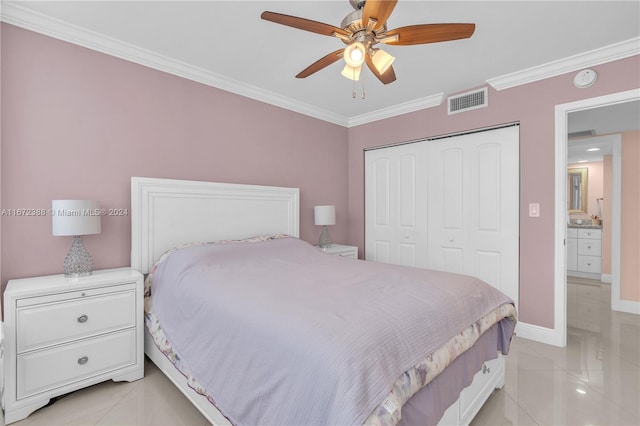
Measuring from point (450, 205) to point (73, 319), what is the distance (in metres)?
3.40

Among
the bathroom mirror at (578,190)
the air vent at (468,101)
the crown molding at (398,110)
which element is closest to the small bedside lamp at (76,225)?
the crown molding at (398,110)

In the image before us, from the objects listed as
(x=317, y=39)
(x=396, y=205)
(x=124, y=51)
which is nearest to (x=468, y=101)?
(x=396, y=205)

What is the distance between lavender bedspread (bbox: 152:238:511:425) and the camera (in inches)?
41.0

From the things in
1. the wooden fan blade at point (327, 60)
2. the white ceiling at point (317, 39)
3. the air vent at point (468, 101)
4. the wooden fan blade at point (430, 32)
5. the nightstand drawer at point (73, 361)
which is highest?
the white ceiling at point (317, 39)

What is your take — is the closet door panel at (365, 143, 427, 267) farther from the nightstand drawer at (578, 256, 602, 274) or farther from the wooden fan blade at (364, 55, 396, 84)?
the nightstand drawer at (578, 256, 602, 274)

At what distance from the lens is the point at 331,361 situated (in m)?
1.04

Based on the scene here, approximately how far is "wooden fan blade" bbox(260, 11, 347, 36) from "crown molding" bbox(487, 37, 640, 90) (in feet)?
6.86

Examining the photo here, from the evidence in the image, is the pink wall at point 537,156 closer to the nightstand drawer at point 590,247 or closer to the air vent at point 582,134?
the air vent at point 582,134

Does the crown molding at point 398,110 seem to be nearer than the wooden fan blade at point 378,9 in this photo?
No

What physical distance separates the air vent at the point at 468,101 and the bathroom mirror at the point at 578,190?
4088mm

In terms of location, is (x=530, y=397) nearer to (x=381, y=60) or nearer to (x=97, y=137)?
(x=381, y=60)

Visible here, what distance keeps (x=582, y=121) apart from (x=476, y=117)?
151 centimetres

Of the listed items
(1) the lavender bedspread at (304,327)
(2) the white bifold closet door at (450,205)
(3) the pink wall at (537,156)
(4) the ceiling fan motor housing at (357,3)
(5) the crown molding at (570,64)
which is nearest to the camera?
(1) the lavender bedspread at (304,327)

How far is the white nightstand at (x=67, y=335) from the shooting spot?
1.75m
